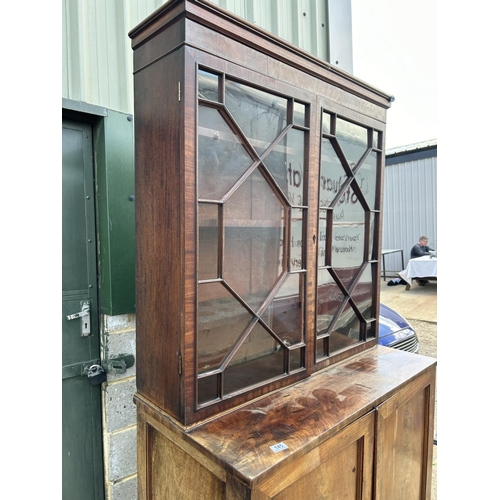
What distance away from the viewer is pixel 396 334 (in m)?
2.29

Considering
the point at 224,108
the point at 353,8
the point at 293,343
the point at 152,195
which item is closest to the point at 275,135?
the point at 224,108

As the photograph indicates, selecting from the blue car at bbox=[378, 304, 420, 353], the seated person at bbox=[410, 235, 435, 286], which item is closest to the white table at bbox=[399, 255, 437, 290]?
the seated person at bbox=[410, 235, 435, 286]

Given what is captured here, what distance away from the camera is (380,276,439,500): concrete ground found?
4.08m

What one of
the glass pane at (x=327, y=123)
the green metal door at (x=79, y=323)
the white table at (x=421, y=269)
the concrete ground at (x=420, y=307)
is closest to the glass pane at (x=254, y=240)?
the glass pane at (x=327, y=123)

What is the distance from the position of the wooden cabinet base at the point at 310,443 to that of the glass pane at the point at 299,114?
0.85m

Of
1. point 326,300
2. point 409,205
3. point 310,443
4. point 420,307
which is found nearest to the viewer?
point 310,443

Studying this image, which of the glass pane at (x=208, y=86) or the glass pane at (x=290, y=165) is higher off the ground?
the glass pane at (x=208, y=86)

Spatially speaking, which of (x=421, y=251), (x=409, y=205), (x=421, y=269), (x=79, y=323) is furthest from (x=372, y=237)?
(x=409, y=205)

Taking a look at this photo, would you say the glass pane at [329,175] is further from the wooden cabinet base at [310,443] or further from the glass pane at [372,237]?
the wooden cabinet base at [310,443]

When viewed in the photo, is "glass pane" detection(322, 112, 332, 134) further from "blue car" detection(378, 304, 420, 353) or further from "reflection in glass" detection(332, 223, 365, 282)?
"blue car" detection(378, 304, 420, 353)

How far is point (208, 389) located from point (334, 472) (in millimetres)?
410

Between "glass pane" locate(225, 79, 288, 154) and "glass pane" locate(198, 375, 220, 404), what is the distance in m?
0.66

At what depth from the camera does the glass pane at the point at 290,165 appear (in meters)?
1.07

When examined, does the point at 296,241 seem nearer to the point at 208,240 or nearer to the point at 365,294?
the point at 208,240
